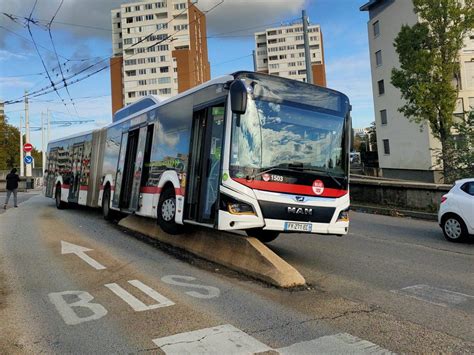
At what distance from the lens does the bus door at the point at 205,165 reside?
7.32m

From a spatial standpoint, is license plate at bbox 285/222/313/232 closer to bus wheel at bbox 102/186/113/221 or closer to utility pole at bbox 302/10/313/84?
bus wheel at bbox 102/186/113/221

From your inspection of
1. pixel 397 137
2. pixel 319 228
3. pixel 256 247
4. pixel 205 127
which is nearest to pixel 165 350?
pixel 256 247

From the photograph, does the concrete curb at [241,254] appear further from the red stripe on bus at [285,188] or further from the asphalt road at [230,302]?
the red stripe on bus at [285,188]

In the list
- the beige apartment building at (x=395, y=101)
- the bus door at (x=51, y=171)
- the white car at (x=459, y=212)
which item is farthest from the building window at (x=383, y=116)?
the white car at (x=459, y=212)

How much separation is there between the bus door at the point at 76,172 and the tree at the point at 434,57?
794 inches

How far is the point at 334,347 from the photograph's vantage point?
13.9ft

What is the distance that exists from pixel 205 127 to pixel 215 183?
3.83ft

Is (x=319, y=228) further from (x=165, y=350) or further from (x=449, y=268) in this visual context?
(x=165, y=350)

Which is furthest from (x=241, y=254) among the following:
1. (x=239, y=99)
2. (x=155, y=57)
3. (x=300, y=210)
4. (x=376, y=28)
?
(x=155, y=57)

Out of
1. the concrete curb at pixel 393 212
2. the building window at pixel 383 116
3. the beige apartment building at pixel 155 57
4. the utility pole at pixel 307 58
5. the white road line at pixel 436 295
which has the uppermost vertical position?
the beige apartment building at pixel 155 57

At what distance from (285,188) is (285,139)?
0.79m

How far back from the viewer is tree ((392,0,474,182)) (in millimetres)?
27781

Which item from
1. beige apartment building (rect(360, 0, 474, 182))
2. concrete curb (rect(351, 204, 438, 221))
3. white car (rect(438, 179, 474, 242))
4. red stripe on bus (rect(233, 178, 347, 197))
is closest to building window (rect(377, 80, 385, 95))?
beige apartment building (rect(360, 0, 474, 182))

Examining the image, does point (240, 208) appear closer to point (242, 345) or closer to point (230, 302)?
point (230, 302)
